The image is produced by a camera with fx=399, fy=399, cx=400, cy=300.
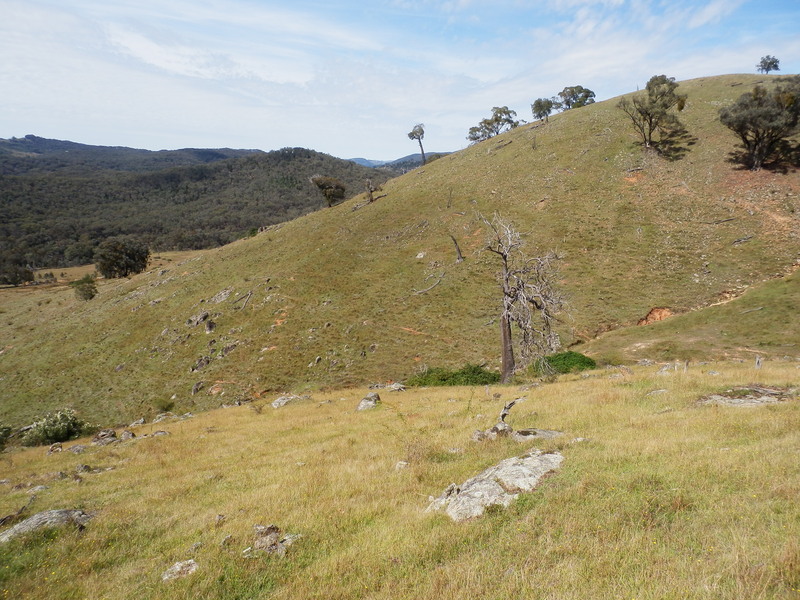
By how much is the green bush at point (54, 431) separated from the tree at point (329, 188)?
5612 cm

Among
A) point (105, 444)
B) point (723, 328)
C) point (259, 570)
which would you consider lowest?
point (723, 328)

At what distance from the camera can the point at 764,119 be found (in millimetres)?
43438

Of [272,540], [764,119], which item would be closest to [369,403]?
[272,540]

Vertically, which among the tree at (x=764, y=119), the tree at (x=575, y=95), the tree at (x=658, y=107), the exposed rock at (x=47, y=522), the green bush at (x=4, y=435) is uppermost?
the tree at (x=575, y=95)

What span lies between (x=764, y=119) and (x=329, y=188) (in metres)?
62.2

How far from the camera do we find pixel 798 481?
6.84 m

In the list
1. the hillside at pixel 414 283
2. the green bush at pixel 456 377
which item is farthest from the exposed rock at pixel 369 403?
the hillside at pixel 414 283

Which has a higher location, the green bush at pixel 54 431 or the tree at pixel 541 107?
the tree at pixel 541 107

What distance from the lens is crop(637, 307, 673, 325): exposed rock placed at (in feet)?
105

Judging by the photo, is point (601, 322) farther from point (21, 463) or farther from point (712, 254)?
point (21, 463)

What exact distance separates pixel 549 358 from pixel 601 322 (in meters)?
8.90

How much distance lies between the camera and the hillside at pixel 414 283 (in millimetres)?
33219

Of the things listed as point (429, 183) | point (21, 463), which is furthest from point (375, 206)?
point (21, 463)

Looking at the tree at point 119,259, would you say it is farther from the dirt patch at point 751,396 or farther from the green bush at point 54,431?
the dirt patch at point 751,396
